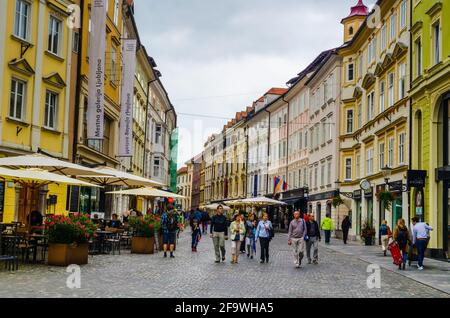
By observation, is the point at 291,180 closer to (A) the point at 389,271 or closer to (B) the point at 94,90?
(B) the point at 94,90

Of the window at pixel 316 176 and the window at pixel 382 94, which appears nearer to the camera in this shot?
the window at pixel 382 94

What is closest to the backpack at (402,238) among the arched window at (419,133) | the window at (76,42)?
the arched window at (419,133)

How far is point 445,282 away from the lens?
16.1 metres

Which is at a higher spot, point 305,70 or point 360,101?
point 305,70

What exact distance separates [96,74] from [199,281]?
17.0 m

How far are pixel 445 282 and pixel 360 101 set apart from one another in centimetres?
2707

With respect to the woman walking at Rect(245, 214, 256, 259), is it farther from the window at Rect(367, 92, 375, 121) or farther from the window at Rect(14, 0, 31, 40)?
the window at Rect(367, 92, 375, 121)

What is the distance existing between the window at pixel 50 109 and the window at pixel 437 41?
15.7 meters

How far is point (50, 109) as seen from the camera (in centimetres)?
2680

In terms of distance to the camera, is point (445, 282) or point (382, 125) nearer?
point (445, 282)

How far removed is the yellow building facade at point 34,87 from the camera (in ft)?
76.2

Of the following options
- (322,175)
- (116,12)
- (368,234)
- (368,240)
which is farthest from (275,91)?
(368,234)

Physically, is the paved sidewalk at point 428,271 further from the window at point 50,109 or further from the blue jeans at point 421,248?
the window at point 50,109
